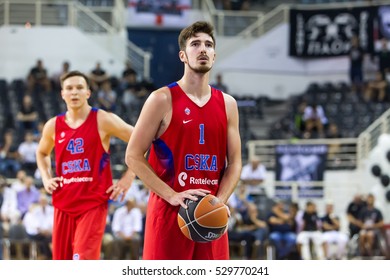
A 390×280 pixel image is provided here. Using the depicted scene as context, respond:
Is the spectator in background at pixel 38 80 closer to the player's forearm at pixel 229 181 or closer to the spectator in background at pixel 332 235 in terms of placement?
the spectator in background at pixel 332 235

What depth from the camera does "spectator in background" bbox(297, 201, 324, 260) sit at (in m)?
19.0

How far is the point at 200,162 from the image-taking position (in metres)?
7.25

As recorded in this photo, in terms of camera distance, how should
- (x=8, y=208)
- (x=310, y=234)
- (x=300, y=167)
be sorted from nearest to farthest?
(x=8, y=208) → (x=310, y=234) → (x=300, y=167)

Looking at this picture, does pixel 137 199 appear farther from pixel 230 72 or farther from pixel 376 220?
pixel 230 72

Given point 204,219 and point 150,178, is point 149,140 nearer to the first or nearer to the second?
point 150,178

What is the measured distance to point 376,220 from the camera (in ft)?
64.8

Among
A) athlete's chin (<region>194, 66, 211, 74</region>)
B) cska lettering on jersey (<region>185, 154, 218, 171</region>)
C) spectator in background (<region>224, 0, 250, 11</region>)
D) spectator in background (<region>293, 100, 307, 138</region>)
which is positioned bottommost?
cska lettering on jersey (<region>185, 154, 218, 171</region>)

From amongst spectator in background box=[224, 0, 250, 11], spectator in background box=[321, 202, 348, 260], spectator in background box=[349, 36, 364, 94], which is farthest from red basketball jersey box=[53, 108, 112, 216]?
spectator in background box=[224, 0, 250, 11]

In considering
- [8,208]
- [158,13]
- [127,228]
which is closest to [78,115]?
[127,228]

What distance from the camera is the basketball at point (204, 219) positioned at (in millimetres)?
6883

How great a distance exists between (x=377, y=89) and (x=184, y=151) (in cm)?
2055

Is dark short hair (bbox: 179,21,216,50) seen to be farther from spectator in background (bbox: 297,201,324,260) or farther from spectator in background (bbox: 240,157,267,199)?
spectator in background (bbox: 240,157,267,199)

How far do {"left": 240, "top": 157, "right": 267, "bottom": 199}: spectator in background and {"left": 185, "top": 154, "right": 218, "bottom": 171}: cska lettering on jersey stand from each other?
46.7 feet

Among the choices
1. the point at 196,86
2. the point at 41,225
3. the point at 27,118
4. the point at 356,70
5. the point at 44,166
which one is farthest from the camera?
the point at 356,70
